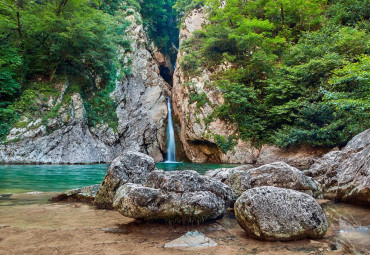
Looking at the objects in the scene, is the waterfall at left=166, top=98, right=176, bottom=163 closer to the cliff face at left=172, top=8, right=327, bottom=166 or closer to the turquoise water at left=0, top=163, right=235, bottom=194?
the cliff face at left=172, top=8, right=327, bottom=166

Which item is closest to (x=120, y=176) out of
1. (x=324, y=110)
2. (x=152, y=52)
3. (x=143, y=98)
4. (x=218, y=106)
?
(x=324, y=110)

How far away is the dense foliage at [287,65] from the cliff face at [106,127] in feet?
16.2

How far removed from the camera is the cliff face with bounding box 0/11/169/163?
14430 millimetres

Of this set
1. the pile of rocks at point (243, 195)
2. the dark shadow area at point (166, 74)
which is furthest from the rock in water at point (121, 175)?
the dark shadow area at point (166, 74)

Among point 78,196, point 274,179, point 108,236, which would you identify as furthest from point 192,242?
point 78,196

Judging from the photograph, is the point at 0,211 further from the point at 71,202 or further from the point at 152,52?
the point at 152,52

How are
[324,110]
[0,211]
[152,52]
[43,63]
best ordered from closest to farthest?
[0,211] < [324,110] < [43,63] < [152,52]

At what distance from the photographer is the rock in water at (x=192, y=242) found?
2.59 metres

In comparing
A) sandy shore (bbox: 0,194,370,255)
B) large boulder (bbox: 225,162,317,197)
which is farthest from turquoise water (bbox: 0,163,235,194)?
large boulder (bbox: 225,162,317,197)

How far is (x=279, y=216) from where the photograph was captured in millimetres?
2863

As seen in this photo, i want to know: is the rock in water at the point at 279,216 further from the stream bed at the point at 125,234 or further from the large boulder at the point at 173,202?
the large boulder at the point at 173,202

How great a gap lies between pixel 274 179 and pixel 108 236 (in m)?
3.33

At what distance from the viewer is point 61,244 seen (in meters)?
2.56

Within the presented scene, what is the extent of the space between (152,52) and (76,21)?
12.5m
